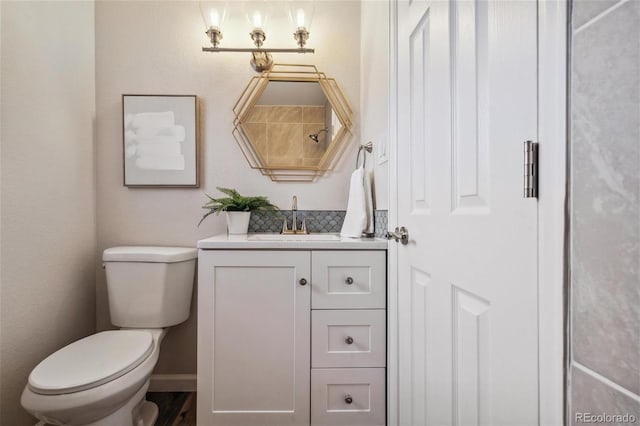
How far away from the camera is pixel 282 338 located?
4.09ft

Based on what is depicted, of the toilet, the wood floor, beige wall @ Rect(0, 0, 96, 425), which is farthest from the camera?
the wood floor

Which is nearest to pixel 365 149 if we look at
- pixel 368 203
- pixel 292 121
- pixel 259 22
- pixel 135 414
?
pixel 368 203

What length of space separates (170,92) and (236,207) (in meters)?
0.76

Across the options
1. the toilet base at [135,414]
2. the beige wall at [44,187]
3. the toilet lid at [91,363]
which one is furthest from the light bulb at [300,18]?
the toilet base at [135,414]

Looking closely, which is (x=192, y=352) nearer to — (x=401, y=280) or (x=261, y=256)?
(x=261, y=256)

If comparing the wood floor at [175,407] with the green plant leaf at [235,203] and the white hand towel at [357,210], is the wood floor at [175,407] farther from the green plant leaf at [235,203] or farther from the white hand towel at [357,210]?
the white hand towel at [357,210]

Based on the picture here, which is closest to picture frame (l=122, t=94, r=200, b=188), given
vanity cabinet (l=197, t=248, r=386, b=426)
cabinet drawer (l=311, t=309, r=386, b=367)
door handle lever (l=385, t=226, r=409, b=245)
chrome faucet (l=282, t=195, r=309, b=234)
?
chrome faucet (l=282, t=195, r=309, b=234)

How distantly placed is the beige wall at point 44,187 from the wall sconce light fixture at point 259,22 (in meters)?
0.65

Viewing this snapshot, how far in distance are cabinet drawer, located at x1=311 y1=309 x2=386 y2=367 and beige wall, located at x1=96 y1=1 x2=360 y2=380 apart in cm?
77

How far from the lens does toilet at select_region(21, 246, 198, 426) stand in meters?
1.00

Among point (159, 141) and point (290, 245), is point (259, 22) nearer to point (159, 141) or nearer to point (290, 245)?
point (159, 141)

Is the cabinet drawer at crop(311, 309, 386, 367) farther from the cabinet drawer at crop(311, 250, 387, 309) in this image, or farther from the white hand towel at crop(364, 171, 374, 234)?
the white hand towel at crop(364, 171, 374, 234)

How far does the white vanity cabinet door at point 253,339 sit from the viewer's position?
4.08 ft

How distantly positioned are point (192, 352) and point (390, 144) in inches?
59.9
